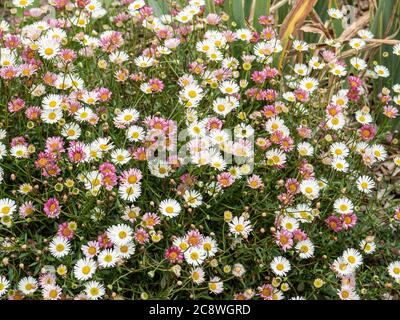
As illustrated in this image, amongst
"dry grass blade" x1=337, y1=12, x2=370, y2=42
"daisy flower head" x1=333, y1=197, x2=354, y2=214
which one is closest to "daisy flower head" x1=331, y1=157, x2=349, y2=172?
"daisy flower head" x1=333, y1=197, x2=354, y2=214

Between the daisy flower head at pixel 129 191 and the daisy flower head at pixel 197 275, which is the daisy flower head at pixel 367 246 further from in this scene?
the daisy flower head at pixel 129 191

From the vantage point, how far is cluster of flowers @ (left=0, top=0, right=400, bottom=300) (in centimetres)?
206

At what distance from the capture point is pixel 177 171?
2.21 metres

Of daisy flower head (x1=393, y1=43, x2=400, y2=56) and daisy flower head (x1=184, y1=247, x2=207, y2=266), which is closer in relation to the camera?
daisy flower head (x1=184, y1=247, x2=207, y2=266)

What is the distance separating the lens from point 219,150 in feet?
7.25

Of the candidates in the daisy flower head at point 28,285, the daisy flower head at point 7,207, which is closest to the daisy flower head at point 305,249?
the daisy flower head at point 28,285

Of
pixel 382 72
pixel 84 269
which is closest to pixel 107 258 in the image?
pixel 84 269

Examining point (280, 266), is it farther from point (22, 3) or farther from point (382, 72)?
point (22, 3)

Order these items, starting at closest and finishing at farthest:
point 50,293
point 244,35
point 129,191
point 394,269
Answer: point 50,293 → point 129,191 → point 394,269 → point 244,35

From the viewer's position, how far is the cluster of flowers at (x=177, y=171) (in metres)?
2.06

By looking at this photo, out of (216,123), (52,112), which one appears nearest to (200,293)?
(216,123)

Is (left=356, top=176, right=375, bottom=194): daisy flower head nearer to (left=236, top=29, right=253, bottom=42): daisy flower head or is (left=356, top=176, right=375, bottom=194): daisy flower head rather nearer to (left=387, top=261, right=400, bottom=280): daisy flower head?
(left=387, top=261, right=400, bottom=280): daisy flower head

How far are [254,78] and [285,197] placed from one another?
61 cm

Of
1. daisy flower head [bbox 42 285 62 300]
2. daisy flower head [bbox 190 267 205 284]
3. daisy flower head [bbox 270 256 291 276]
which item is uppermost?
daisy flower head [bbox 270 256 291 276]
